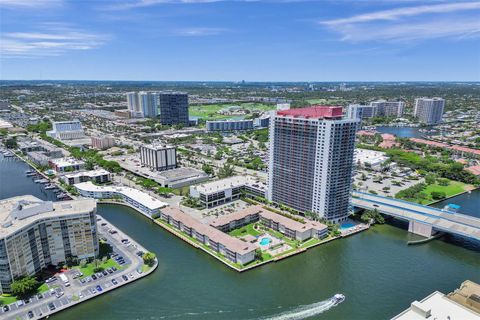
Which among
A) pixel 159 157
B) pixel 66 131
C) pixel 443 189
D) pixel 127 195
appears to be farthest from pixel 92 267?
pixel 66 131

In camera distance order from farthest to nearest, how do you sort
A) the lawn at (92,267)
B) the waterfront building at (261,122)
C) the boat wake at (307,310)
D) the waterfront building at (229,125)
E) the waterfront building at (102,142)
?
the waterfront building at (261,122) < the waterfront building at (229,125) < the waterfront building at (102,142) < the lawn at (92,267) < the boat wake at (307,310)

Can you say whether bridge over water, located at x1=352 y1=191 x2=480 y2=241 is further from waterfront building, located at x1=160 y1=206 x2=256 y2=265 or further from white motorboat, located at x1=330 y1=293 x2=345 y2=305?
waterfront building, located at x1=160 y1=206 x2=256 y2=265

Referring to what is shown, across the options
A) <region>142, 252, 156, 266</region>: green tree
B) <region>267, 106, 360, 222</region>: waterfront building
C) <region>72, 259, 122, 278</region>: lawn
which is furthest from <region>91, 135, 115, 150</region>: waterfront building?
<region>142, 252, 156, 266</region>: green tree

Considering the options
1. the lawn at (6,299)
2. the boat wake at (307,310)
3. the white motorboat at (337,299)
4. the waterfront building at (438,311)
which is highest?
the waterfront building at (438,311)

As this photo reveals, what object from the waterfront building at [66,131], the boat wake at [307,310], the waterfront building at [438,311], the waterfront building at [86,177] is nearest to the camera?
the waterfront building at [438,311]

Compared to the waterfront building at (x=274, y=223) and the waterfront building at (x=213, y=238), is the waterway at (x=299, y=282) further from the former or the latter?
the waterfront building at (x=274, y=223)

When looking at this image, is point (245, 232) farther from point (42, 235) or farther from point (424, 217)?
point (424, 217)

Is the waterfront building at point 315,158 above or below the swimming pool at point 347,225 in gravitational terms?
above

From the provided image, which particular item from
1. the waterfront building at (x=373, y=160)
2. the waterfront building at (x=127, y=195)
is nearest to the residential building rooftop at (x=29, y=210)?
the waterfront building at (x=127, y=195)
